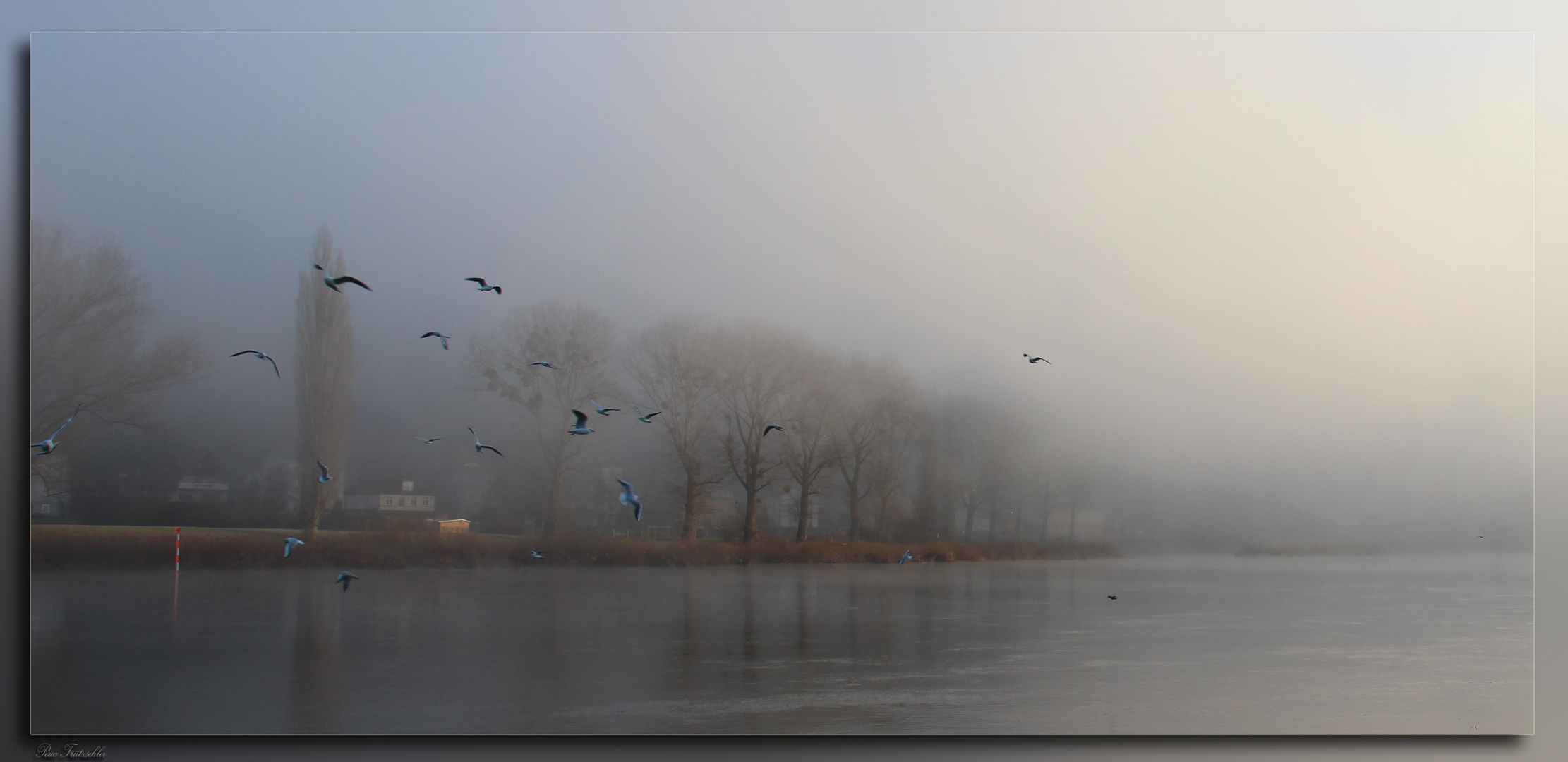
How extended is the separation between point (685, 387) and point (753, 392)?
0.83 feet

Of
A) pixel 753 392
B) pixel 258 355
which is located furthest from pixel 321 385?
pixel 753 392

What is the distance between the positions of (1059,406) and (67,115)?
12.5 feet

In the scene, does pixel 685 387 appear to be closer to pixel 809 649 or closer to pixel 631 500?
pixel 631 500

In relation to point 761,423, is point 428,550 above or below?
below

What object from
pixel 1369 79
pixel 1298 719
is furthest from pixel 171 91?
pixel 1298 719

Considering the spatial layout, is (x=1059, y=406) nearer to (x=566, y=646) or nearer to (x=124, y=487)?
(x=566, y=646)

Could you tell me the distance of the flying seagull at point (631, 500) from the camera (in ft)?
12.5

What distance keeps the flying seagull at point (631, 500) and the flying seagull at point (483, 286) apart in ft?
2.80

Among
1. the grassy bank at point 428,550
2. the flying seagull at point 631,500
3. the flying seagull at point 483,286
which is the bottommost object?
the grassy bank at point 428,550

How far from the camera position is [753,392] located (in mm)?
3803

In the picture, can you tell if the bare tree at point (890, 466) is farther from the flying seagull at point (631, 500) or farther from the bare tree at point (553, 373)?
the bare tree at point (553, 373)

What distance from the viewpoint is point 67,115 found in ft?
12.3

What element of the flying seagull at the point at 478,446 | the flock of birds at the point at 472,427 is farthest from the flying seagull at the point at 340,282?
the flying seagull at the point at 478,446

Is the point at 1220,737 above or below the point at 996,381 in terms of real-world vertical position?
below
